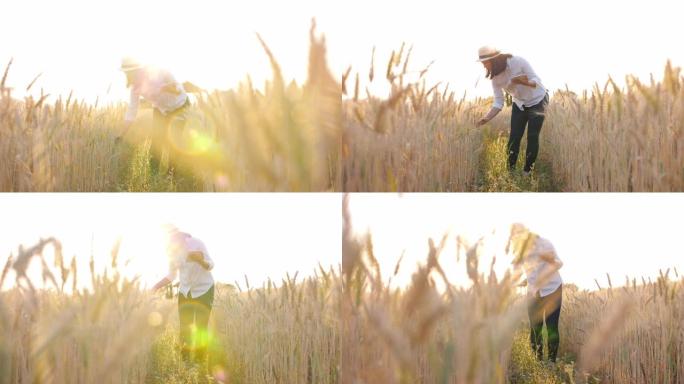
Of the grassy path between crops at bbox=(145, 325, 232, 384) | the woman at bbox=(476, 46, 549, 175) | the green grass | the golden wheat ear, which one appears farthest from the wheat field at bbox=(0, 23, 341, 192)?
the green grass

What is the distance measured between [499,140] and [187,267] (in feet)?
4.84

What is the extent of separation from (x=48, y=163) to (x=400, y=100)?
1503 millimetres

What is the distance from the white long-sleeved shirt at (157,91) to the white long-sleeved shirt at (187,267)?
0.63 meters

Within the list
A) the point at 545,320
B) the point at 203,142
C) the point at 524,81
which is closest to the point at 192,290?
the point at 203,142

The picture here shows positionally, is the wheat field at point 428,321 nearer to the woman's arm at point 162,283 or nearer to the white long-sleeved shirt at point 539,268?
the white long-sleeved shirt at point 539,268

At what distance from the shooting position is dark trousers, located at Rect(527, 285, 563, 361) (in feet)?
8.61

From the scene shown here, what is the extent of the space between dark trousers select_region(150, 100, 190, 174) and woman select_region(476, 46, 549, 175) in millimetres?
1343

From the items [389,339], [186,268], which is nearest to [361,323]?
[389,339]

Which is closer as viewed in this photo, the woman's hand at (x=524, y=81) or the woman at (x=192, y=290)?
the woman at (x=192, y=290)

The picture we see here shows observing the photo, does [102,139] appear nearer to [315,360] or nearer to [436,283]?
[315,360]

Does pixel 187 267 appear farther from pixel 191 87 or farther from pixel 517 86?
pixel 517 86

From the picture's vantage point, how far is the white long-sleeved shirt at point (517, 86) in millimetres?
2705

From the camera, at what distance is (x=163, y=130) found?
2.75 metres

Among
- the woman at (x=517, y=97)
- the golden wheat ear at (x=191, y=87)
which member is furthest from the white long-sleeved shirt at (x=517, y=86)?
the golden wheat ear at (x=191, y=87)
